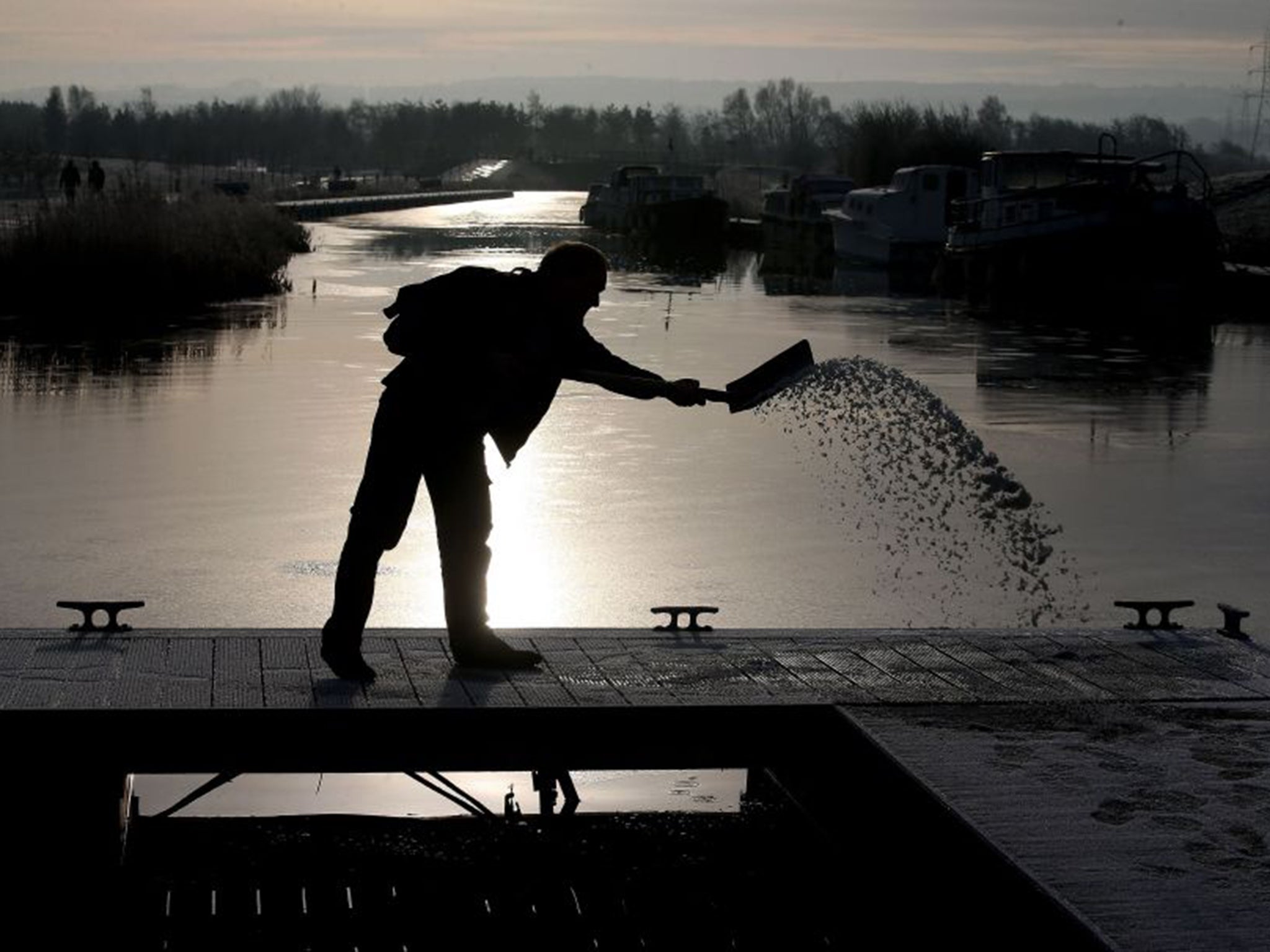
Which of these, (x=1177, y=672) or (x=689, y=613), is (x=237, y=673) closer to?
(x=689, y=613)

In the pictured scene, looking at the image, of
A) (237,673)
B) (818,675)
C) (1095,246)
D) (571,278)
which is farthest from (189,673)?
(1095,246)

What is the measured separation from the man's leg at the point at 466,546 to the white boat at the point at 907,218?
158 ft

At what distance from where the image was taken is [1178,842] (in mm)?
6199

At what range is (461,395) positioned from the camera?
796cm

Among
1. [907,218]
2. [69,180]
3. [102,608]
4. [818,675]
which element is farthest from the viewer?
[907,218]

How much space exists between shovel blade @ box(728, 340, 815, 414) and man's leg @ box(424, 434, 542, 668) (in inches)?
41.7

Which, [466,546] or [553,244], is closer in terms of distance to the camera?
[466,546]

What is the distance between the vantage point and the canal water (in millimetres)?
13281

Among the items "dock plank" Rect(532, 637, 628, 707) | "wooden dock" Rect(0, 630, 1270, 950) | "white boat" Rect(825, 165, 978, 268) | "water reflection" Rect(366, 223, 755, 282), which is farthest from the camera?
"water reflection" Rect(366, 223, 755, 282)

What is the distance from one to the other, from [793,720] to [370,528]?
5.29ft

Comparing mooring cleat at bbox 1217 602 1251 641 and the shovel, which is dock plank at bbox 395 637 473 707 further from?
mooring cleat at bbox 1217 602 1251 641

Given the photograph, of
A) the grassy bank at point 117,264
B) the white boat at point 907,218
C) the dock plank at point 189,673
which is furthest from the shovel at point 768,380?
the white boat at point 907,218

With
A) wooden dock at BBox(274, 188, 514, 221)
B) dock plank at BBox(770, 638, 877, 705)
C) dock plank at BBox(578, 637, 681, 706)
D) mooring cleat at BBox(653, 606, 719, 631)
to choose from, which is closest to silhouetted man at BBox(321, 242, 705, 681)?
dock plank at BBox(578, 637, 681, 706)

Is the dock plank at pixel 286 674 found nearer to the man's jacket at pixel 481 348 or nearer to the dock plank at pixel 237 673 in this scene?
the dock plank at pixel 237 673
